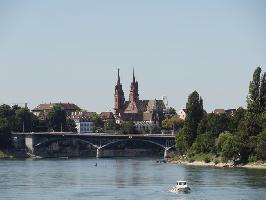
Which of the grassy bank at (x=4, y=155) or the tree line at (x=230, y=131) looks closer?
the tree line at (x=230, y=131)

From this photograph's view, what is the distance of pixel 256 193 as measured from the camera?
77.1 metres

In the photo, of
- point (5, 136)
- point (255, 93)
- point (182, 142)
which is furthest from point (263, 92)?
point (5, 136)

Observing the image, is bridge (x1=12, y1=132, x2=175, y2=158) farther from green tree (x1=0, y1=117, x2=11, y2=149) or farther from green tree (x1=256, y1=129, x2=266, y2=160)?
green tree (x1=256, y1=129, x2=266, y2=160)

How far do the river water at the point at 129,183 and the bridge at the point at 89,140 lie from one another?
4064cm

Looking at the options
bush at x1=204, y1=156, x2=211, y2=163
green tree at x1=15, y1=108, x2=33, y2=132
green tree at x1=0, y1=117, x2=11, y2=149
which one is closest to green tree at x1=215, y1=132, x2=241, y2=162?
bush at x1=204, y1=156, x2=211, y2=163

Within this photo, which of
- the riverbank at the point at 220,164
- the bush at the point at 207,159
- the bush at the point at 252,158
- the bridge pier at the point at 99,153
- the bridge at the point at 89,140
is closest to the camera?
the riverbank at the point at 220,164

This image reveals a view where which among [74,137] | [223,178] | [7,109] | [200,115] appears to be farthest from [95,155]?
[223,178]

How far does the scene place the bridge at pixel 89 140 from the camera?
158 meters

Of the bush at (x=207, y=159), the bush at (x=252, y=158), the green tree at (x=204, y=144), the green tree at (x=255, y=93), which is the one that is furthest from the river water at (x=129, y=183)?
the green tree at (x=255, y=93)

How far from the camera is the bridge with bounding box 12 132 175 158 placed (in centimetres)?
15800

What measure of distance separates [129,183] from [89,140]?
262 feet

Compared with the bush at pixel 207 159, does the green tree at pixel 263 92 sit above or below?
above

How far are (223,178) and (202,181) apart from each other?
155 inches

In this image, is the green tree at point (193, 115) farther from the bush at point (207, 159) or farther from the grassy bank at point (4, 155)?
the grassy bank at point (4, 155)
